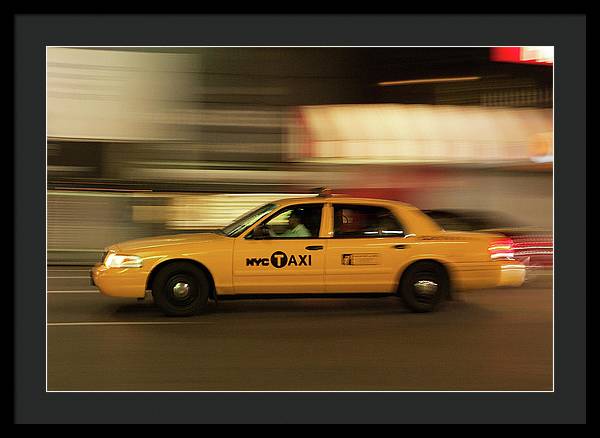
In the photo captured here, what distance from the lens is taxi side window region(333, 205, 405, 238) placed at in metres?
9.34

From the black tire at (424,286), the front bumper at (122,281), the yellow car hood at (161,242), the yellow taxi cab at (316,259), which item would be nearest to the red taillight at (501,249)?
the yellow taxi cab at (316,259)

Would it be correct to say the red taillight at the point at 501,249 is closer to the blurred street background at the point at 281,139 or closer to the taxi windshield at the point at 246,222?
the blurred street background at the point at 281,139

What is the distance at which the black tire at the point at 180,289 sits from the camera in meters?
9.11

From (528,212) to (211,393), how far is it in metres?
10.7

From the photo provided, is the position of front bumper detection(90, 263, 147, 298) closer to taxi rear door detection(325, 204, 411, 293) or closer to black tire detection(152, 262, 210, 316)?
black tire detection(152, 262, 210, 316)

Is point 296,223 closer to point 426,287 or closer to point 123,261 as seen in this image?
point 426,287

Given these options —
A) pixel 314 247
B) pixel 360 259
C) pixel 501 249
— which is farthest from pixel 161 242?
pixel 501 249

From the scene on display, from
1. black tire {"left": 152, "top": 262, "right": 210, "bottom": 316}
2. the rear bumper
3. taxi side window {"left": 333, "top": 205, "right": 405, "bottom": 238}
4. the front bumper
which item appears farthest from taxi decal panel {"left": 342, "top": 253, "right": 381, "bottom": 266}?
the front bumper

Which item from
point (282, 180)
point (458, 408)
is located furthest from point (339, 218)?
point (282, 180)

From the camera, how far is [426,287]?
942 cm

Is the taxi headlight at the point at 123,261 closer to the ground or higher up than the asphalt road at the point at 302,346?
higher up

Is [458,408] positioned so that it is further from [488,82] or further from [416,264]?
[488,82]

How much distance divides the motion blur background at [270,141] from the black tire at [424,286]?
559 cm

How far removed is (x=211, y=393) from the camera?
19.6 ft
